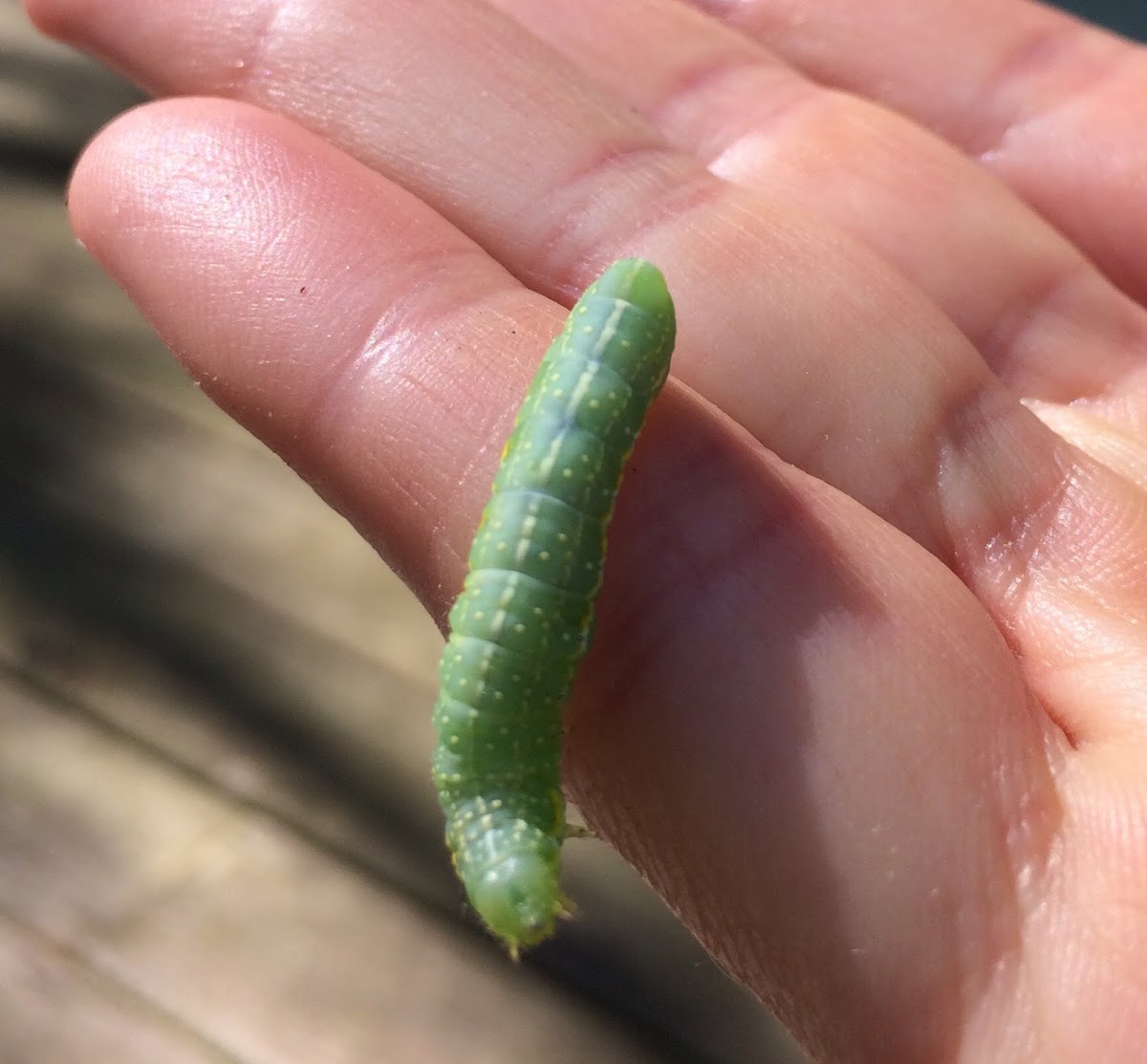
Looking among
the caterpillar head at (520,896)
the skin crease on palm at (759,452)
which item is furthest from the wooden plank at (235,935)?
the caterpillar head at (520,896)

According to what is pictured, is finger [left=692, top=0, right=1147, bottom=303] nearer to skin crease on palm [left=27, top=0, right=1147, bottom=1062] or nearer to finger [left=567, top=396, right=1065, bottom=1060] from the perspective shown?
skin crease on palm [left=27, top=0, right=1147, bottom=1062]

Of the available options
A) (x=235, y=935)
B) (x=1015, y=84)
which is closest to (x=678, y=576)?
(x=235, y=935)

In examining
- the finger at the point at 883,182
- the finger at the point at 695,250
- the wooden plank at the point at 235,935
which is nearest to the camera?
the finger at the point at 695,250

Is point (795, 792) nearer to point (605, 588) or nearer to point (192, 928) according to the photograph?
point (605, 588)

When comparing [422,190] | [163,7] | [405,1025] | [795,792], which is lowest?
[405,1025]

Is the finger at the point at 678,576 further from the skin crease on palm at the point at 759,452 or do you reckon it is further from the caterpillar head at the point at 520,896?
the caterpillar head at the point at 520,896

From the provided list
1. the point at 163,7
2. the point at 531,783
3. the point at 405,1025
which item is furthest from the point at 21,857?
the point at 163,7

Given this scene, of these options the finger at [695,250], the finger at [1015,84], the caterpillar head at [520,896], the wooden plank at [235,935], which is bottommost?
the wooden plank at [235,935]
